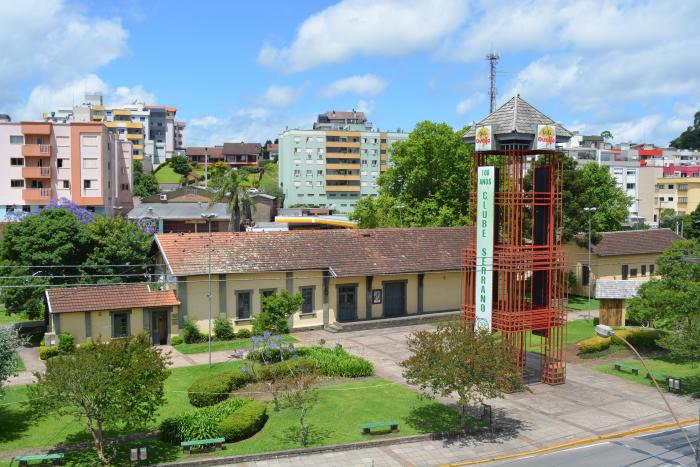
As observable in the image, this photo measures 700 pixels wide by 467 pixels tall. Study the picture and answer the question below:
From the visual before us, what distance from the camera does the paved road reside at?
71.7ft

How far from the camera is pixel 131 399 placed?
20844 mm

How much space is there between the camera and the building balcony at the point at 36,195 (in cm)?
6894

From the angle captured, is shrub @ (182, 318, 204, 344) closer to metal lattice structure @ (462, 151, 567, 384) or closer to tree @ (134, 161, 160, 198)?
metal lattice structure @ (462, 151, 567, 384)

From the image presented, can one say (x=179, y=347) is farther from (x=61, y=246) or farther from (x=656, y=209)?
(x=656, y=209)

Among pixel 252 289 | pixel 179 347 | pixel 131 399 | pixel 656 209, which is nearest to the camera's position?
pixel 131 399

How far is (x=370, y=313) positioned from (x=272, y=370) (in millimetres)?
14634

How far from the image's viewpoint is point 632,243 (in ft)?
185

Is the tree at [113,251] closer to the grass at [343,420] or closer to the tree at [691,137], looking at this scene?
the grass at [343,420]

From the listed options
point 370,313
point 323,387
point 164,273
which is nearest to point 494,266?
point 323,387

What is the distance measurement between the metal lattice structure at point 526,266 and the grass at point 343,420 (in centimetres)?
539

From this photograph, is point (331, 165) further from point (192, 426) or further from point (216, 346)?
point (192, 426)

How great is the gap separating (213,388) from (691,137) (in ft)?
535

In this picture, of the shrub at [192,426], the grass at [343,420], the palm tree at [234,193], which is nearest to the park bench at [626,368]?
the grass at [343,420]

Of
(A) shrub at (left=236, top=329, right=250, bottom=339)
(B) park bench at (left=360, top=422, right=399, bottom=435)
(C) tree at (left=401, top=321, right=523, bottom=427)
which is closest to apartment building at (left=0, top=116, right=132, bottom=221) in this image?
(A) shrub at (left=236, top=329, right=250, bottom=339)
